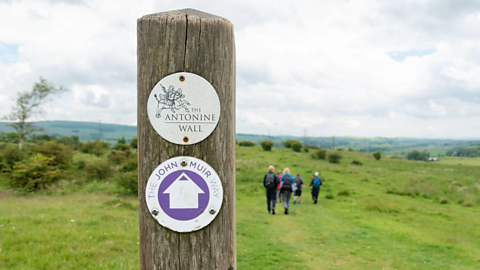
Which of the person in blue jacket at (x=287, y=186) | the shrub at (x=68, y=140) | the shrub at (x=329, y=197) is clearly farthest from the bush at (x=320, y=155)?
the shrub at (x=68, y=140)

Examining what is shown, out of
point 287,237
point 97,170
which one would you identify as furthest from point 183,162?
point 97,170

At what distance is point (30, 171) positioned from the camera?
19.1m

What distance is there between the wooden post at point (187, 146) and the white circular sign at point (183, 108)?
27mm

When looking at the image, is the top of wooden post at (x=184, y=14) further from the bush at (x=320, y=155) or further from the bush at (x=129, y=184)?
the bush at (x=320, y=155)

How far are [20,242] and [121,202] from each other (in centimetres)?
706

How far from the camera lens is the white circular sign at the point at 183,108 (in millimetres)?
1728

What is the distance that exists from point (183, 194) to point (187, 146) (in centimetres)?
25

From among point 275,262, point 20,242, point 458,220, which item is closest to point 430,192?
point 458,220

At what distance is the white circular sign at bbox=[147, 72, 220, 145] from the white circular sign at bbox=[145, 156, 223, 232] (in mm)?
135

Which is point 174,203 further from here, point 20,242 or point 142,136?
point 20,242

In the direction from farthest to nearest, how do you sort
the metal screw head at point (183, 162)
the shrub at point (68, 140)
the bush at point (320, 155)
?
the shrub at point (68, 140) < the bush at point (320, 155) < the metal screw head at point (183, 162)

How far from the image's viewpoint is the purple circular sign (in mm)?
1712

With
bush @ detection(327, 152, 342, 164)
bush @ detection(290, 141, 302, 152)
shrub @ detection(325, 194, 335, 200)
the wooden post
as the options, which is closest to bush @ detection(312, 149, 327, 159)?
bush @ detection(327, 152, 342, 164)

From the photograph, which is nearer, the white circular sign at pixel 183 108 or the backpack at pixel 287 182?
the white circular sign at pixel 183 108
